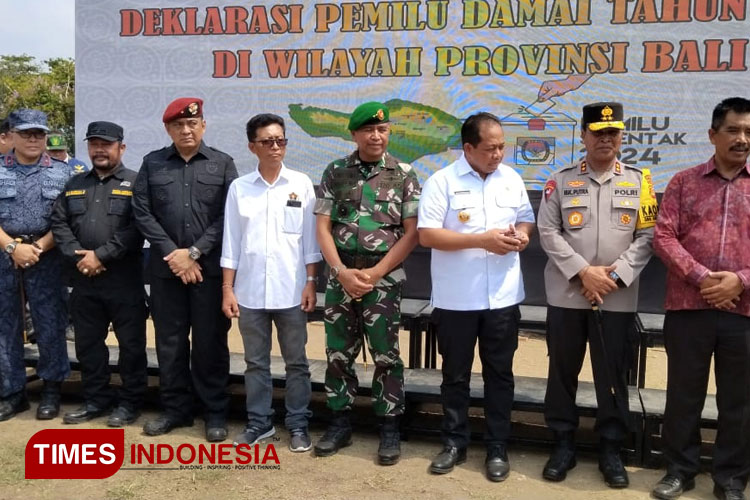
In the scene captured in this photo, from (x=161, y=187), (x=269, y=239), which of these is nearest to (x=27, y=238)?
(x=161, y=187)

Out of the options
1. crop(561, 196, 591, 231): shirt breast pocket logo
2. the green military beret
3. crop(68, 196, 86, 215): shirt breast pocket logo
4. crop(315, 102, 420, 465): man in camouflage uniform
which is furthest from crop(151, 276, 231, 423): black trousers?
crop(561, 196, 591, 231): shirt breast pocket logo

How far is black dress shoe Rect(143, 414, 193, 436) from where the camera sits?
3396 mm

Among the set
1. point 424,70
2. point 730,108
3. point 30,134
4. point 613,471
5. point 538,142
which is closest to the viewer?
point 730,108

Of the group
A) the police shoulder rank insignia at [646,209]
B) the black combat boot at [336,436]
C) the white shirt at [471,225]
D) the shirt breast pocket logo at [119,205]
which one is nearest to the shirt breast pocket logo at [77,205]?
the shirt breast pocket logo at [119,205]

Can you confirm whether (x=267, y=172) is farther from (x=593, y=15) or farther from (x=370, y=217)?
(x=593, y=15)

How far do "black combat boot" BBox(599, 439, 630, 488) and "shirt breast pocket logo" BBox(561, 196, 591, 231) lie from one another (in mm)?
950

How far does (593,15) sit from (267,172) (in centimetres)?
382

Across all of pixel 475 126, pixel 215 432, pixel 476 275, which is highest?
pixel 475 126

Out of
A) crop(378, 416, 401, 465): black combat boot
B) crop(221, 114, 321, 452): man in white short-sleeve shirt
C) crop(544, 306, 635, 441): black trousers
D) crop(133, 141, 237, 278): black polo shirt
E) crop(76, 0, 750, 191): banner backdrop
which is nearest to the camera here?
crop(544, 306, 635, 441): black trousers

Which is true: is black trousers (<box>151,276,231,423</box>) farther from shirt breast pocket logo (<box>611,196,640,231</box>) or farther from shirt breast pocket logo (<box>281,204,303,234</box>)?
shirt breast pocket logo (<box>611,196,640,231</box>)

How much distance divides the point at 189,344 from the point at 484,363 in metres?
1.57

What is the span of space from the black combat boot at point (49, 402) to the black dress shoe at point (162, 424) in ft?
2.00

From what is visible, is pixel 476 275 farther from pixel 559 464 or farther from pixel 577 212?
pixel 559 464

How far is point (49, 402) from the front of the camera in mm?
3699
